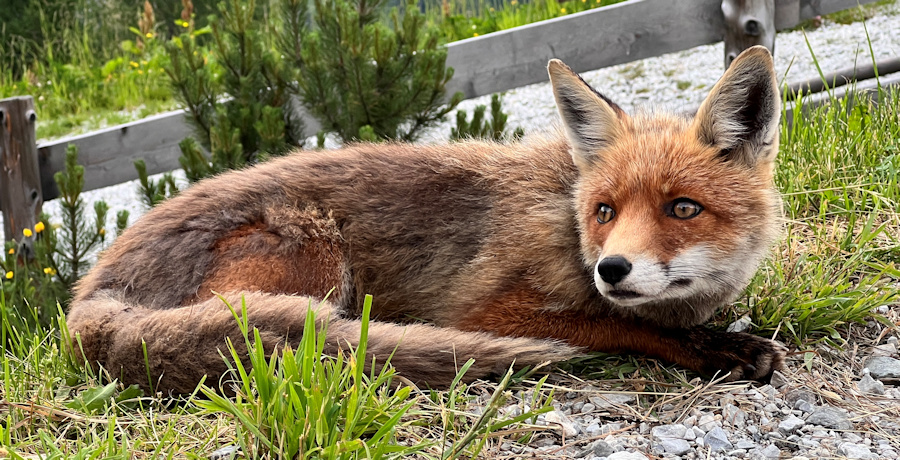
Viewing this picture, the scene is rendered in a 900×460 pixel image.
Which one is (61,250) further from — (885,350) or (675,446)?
(885,350)

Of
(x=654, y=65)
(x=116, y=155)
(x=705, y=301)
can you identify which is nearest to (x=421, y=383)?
(x=705, y=301)

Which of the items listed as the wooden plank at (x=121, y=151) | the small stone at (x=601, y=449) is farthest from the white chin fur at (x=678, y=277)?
the wooden plank at (x=121, y=151)

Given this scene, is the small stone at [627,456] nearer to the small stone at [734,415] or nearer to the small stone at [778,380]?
the small stone at [734,415]

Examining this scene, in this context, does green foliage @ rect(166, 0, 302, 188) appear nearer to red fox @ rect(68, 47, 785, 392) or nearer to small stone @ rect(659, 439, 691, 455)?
red fox @ rect(68, 47, 785, 392)

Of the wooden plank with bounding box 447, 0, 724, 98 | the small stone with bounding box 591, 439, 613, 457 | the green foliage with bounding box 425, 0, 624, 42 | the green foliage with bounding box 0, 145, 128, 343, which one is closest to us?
the small stone with bounding box 591, 439, 613, 457

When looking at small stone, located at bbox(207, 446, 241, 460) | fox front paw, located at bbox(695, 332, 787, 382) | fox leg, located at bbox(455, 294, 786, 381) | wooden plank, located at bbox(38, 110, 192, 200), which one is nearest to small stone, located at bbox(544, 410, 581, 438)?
fox leg, located at bbox(455, 294, 786, 381)

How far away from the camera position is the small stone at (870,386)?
2.98 metres

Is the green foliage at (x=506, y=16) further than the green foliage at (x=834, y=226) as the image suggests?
Yes

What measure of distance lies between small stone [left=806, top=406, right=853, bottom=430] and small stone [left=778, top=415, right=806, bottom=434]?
49mm

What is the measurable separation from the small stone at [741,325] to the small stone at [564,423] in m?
1.20

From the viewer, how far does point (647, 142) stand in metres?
3.27

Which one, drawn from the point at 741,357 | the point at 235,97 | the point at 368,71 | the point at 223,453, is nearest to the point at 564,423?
the point at 741,357

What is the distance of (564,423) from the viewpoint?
2.71 meters

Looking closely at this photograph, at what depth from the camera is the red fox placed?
9.71 ft
